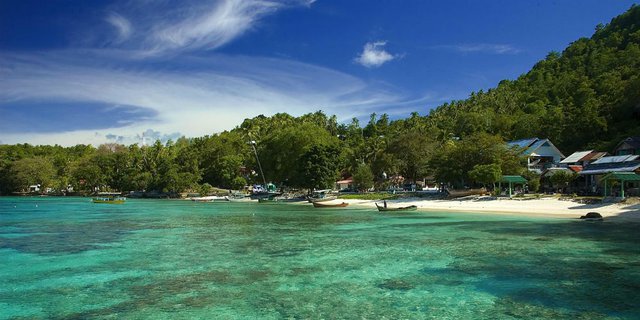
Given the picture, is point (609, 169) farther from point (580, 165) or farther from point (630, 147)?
point (580, 165)

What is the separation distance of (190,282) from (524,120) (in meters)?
75.8

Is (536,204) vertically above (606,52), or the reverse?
(606,52)

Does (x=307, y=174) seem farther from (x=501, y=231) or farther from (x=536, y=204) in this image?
(x=501, y=231)

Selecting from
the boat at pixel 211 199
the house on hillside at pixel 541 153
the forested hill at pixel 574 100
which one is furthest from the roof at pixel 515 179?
the boat at pixel 211 199

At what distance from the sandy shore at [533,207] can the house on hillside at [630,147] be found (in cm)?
1735

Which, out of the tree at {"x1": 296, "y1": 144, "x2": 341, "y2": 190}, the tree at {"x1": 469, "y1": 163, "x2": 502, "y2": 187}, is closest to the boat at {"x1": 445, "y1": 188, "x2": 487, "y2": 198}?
the tree at {"x1": 469, "y1": 163, "x2": 502, "y2": 187}

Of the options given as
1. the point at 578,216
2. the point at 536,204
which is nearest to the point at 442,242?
the point at 578,216

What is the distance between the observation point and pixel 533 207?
37.8m

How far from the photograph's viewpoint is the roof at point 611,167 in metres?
42.1

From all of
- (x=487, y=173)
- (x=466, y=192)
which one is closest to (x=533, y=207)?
(x=487, y=173)

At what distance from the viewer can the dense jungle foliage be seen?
206 ft

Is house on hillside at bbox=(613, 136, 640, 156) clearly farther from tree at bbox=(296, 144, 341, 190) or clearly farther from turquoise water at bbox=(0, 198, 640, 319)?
tree at bbox=(296, 144, 341, 190)

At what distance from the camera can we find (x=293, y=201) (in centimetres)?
6944

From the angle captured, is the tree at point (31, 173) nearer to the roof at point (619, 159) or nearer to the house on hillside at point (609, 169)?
the house on hillside at point (609, 169)
